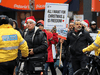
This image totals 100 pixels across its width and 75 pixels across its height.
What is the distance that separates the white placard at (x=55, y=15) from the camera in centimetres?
862

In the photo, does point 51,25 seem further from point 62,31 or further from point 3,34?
point 3,34

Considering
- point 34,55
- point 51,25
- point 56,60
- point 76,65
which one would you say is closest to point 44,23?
point 51,25

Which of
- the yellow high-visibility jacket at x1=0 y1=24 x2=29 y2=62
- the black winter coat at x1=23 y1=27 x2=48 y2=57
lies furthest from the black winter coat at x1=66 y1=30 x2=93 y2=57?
the yellow high-visibility jacket at x1=0 y1=24 x2=29 y2=62

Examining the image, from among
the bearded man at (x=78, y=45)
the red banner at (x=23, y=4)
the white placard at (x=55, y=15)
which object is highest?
the red banner at (x=23, y=4)

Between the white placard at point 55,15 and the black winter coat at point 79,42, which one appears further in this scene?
the white placard at point 55,15

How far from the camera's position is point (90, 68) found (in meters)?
6.87

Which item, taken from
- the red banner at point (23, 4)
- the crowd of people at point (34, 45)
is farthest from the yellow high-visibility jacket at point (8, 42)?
the red banner at point (23, 4)

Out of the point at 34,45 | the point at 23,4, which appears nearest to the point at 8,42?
the point at 34,45

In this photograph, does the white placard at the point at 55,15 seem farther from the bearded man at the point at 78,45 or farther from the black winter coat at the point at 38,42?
the black winter coat at the point at 38,42

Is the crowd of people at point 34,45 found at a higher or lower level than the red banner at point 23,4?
lower

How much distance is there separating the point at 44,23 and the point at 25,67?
2.85 metres

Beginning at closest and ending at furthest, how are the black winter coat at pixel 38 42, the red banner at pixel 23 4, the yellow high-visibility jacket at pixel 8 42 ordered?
1. the yellow high-visibility jacket at pixel 8 42
2. the black winter coat at pixel 38 42
3. the red banner at pixel 23 4

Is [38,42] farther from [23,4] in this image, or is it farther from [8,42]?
[23,4]

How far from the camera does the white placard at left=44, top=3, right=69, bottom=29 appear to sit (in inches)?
339
